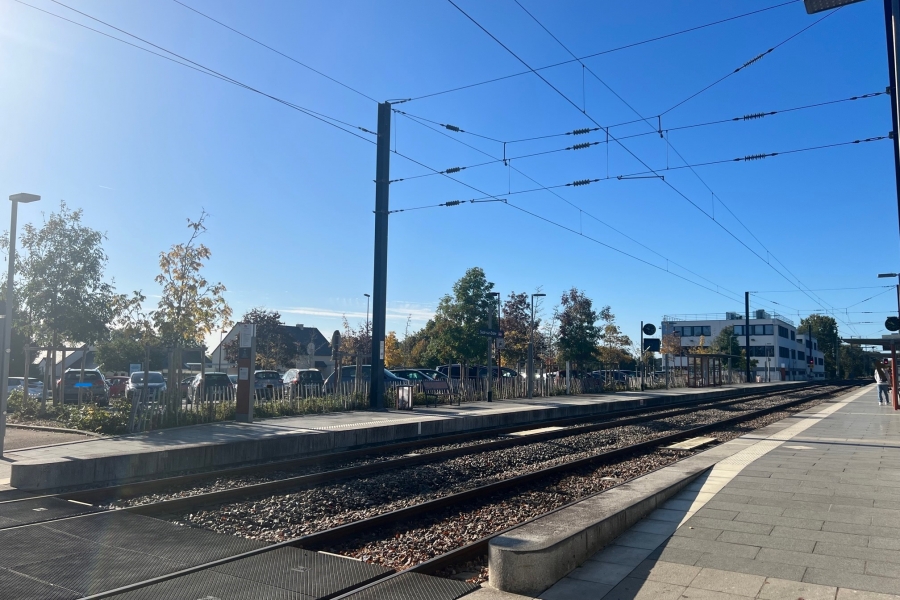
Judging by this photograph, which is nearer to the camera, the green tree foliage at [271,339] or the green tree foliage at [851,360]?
the green tree foliage at [271,339]

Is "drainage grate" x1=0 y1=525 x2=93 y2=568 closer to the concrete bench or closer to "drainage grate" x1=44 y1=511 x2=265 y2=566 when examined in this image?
"drainage grate" x1=44 y1=511 x2=265 y2=566

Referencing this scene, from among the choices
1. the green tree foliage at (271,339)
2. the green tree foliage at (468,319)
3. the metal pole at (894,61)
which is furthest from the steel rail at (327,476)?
the green tree foliage at (271,339)

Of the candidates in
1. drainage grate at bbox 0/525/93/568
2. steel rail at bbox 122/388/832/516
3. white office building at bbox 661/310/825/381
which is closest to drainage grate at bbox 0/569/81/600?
drainage grate at bbox 0/525/93/568

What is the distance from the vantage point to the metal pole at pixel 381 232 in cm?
2486

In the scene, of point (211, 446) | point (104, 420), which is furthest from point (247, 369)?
point (211, 446)

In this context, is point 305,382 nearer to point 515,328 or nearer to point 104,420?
point 104,420

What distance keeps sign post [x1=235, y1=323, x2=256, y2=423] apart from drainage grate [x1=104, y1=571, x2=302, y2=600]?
1246cm

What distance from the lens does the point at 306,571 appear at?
19.5 ft

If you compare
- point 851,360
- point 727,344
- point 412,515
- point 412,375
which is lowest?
point 412,515

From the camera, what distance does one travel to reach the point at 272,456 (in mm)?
14000

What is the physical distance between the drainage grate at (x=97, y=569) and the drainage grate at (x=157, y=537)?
20cm

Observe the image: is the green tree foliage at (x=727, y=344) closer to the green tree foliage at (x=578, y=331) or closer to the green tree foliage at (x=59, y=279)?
the green tree foliage at (x=578, y=331)

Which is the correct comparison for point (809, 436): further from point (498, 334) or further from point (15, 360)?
point (15, 360)

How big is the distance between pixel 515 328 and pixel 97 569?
47.0 metres
